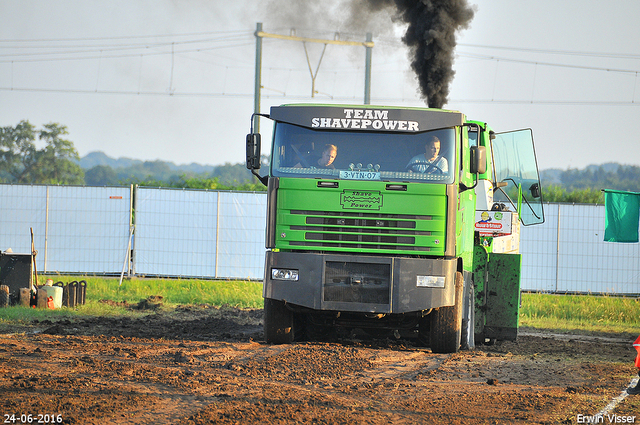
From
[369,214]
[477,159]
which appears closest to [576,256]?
[477,159]

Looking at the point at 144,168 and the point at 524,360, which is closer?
the point at 524,360

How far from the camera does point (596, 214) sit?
1978 centimetres

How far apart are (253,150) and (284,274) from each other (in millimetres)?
1766

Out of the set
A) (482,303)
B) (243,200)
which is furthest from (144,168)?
(482,303)

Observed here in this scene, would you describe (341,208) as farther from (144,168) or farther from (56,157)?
(144,168)

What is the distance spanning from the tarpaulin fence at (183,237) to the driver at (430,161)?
1135 cm

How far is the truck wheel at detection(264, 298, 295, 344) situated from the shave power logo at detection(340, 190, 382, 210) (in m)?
1.81

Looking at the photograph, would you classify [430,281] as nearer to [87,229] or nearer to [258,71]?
[87,229]

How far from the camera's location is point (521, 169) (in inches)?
503

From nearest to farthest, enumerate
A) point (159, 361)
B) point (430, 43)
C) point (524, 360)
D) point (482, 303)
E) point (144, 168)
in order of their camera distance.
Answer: point (159, 361) → point (524, 360) → point (482, 303) → point (430, 43) → point (144, 168)

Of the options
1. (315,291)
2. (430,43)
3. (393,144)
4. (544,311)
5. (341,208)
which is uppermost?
(430,43)

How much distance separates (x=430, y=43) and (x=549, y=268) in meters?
7.84

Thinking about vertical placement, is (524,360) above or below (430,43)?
below

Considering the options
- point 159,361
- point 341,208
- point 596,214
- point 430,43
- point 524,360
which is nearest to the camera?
point 159,361
